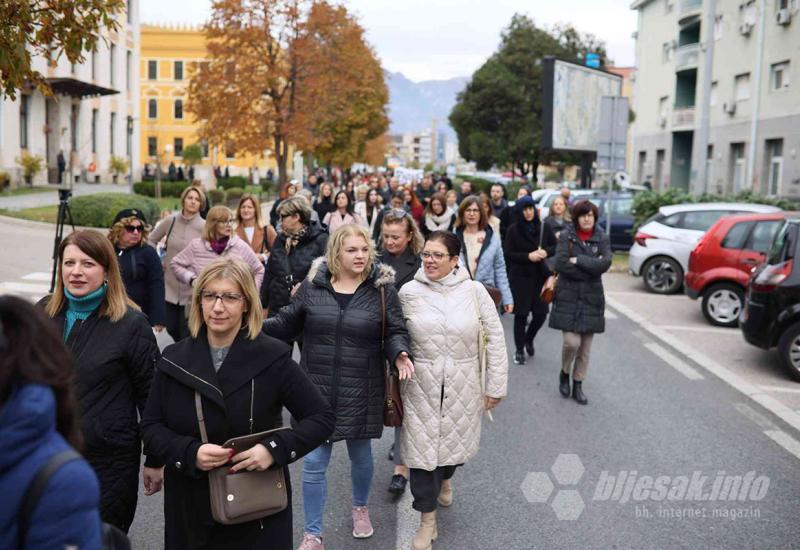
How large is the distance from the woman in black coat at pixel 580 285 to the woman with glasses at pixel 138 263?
3510 millimetres

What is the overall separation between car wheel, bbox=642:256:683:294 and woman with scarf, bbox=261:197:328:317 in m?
10.2

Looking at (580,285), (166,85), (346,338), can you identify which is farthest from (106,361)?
(166,85)

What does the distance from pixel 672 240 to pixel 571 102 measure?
14713 millimetres

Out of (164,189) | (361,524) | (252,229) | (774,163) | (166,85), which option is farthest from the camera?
(166,85)

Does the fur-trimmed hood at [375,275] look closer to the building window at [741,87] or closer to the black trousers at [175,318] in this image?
the black trousers at [175,318]

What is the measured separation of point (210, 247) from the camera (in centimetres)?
719

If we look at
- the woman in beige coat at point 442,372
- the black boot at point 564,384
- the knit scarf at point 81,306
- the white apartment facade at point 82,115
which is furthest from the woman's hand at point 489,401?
the white apartment facade at point 82,115

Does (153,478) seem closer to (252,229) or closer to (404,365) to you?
(404,365)

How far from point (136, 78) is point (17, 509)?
195ft

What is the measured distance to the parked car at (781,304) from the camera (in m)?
8.97

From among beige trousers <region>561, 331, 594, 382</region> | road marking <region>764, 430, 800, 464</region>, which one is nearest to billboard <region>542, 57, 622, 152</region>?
beige trousers <region>561, 331, 594, 382</region>

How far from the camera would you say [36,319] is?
1.80 m

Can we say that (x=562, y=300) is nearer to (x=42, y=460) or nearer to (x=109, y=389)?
(x=109, y=389)

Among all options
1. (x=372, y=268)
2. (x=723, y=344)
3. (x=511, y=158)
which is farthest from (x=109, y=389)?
(x=511, y=158)
